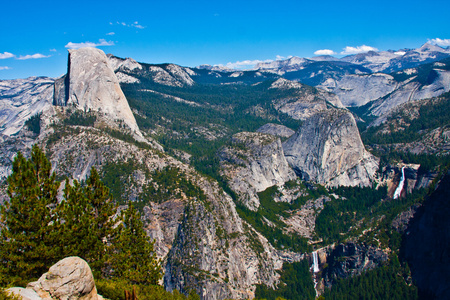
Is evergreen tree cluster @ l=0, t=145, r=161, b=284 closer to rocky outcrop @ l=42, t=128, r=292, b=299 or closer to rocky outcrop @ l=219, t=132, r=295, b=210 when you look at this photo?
rocky outcrop @ l=42, t=128, r=292, b=299

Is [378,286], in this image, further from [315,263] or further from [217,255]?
[217,255]

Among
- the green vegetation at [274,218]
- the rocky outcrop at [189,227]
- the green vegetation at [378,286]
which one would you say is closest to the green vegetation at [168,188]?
the rocky outcrop at [189,227]

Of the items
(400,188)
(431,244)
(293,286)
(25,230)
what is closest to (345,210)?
(400,188)

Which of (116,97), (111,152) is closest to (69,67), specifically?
(116,97)

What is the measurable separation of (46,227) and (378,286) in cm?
10122

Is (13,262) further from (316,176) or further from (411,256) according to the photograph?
(316,176)

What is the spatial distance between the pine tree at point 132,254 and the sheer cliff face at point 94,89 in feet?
398

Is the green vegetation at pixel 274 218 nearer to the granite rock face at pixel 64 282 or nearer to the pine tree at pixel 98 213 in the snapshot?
the pine tree at pixel 98 213

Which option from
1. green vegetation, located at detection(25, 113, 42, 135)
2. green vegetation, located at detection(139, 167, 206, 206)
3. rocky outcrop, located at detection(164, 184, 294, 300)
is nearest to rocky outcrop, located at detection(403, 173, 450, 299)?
rocky outcrop, located at detection(164, 184, 294, 300)

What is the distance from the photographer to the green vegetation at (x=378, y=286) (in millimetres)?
97938

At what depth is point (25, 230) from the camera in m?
31.3

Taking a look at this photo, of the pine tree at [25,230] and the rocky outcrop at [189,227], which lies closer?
the pine tree at [25,230]

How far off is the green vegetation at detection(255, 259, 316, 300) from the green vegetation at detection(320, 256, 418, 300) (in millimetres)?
5936

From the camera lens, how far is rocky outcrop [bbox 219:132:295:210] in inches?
5792
